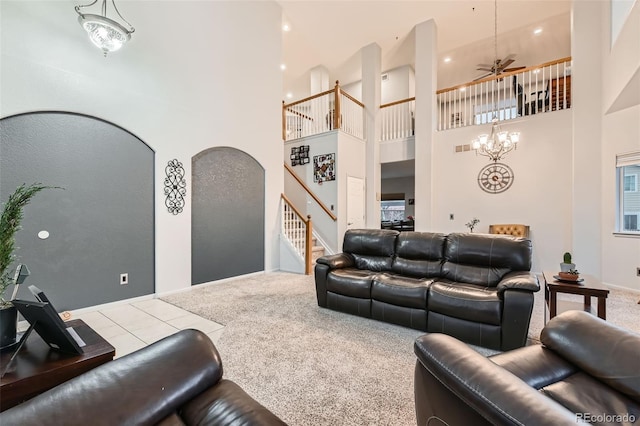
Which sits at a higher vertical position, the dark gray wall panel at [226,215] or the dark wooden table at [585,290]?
the dark gray wall panel at [226,215]

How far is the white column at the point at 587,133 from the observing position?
4.62 meters

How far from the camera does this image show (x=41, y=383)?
3.75 ft

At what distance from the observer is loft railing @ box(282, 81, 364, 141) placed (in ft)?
22.4

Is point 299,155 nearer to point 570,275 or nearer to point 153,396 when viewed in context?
point 570,275

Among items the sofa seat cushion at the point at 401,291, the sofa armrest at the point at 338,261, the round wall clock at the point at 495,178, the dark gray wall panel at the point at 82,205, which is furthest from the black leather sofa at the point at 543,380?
the round wall clock at the point at 495,178

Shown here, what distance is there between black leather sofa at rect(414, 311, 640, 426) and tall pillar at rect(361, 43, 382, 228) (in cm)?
591

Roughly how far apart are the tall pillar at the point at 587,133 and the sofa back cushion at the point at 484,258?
2997mm

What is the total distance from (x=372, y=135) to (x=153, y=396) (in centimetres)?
723

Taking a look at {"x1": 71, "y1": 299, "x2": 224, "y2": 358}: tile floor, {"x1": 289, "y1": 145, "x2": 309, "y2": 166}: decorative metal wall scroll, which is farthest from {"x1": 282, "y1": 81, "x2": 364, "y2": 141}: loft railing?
{"x1": 71, "y1": 299, "x2": 224, "y2": 358}: tile floor

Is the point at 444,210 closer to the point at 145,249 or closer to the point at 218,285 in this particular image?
the point at 218,285

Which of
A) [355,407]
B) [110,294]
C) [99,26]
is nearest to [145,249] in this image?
[110,294]

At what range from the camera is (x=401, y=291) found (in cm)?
282

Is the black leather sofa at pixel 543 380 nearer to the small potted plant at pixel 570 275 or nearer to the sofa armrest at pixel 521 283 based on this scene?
the sofa armrest at pixel 521 283

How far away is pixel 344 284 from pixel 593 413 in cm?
228
